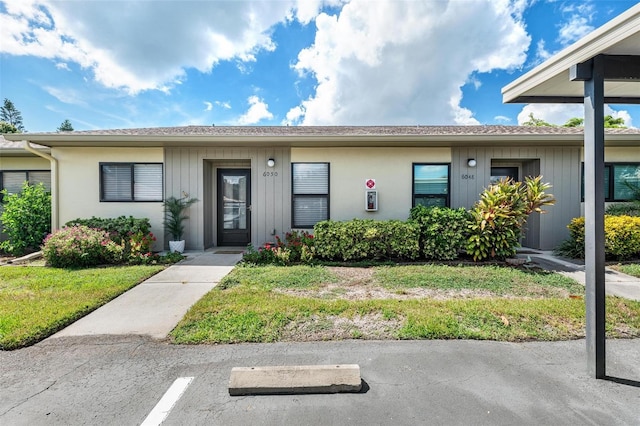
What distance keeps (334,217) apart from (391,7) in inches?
248

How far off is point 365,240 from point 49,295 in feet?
18.3

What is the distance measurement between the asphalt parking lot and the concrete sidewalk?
0.79 ft

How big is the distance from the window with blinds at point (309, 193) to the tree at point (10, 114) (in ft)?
219

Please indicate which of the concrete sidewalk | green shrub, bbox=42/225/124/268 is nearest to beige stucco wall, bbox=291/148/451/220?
the concrete sidewalk

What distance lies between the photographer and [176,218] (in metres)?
7.18

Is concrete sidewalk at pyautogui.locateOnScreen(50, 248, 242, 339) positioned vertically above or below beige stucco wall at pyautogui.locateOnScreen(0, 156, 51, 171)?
below

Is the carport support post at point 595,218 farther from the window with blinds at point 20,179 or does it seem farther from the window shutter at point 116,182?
the window with blinds at point 20,179

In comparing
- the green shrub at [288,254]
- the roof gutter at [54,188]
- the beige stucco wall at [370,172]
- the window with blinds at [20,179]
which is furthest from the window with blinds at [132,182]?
the beige stucco wall at [370,172]

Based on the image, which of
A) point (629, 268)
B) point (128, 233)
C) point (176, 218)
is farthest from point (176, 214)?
point (629, 268)

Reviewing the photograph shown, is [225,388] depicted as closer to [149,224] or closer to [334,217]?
[334,217]

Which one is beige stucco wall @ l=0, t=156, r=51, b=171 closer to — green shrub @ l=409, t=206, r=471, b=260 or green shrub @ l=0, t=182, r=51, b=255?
green shrub @ l=0, t=182, r=51, b=255

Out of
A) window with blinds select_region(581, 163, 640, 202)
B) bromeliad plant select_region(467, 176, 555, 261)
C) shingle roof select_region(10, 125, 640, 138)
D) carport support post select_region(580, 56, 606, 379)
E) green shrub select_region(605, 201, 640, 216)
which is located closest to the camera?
carport support post select_region(580, 56, 606, 379)

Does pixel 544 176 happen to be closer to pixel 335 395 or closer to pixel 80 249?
pixel 335 395

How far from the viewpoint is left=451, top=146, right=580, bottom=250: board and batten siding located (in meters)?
7.21
